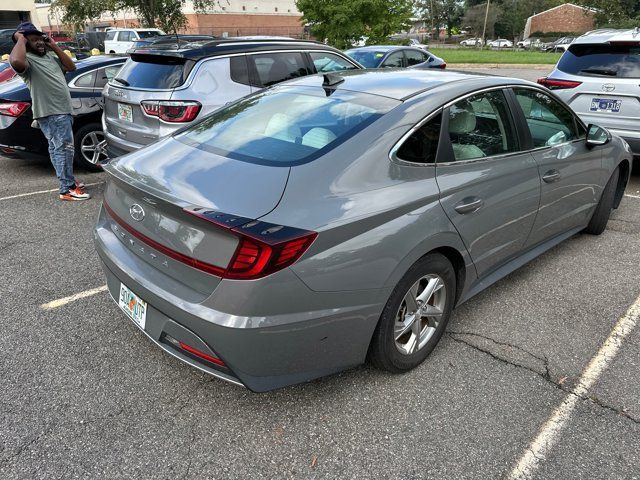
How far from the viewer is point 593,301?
Result: 355 cm

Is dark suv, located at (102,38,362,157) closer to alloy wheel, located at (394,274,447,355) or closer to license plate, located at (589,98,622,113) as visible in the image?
alloy wheel, located at (394,274,447,355)

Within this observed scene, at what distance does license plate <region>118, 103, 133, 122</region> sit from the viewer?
5.07 metres

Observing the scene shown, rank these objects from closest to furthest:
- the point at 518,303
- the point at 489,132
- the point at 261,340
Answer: the point at 261,340
the point at 489,132
the point at 518,303

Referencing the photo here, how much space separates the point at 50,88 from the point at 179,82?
1443 millimetres

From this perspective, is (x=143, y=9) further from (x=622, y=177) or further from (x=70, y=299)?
(x=622, y=177)

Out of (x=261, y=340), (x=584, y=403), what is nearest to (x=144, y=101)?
(x=261, y=340)

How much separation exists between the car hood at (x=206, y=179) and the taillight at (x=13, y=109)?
4.21 metres

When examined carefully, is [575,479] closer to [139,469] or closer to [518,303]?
[518,303]

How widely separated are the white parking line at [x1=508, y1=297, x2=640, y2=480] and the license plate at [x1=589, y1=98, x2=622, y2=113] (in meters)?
3.08

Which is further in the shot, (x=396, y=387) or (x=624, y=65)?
(x=624, y=65)

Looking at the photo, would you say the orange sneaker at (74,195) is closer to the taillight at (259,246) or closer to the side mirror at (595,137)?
the taillight at (259,246)

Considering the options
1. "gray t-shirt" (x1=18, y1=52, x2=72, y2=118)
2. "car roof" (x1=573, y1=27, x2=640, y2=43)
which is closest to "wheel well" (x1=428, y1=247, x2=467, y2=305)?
"car roof" (x1=573, y1=27, x2=640, y2=43)

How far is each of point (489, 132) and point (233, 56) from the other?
3119mm

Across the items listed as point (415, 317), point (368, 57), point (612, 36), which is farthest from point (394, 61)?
point (415, 317)
